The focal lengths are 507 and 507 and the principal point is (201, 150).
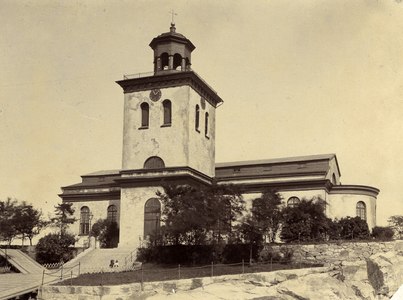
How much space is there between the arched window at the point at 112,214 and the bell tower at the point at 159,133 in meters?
6.00

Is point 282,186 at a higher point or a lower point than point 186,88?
lower

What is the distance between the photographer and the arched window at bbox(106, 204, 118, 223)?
47875 millimetres

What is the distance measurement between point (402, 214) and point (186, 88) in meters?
21.5

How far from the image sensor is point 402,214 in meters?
43.7

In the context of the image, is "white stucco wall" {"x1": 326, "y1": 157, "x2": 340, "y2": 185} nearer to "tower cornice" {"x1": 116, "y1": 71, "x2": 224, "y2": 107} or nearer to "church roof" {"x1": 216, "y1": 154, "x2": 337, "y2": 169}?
"church roof" {"x1": 216, "y1": 154, "x2": 337, "y2": 169}

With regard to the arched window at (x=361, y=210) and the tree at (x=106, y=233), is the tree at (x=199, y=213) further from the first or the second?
the arched window at (x=361, y=210)

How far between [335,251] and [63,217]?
996 inches

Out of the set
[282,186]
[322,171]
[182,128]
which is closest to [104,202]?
[182,128]

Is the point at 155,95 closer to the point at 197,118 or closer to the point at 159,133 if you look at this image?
the point at 159,133

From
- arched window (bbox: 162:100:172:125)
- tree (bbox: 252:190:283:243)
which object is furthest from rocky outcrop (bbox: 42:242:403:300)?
arched window (bbox: 162:100:172:125)

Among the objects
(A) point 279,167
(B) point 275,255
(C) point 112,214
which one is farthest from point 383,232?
(C) point 112,214

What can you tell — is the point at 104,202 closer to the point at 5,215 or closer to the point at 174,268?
the point at 5,215

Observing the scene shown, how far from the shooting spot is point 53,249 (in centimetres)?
Result: 3862

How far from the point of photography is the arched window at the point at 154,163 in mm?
42562
